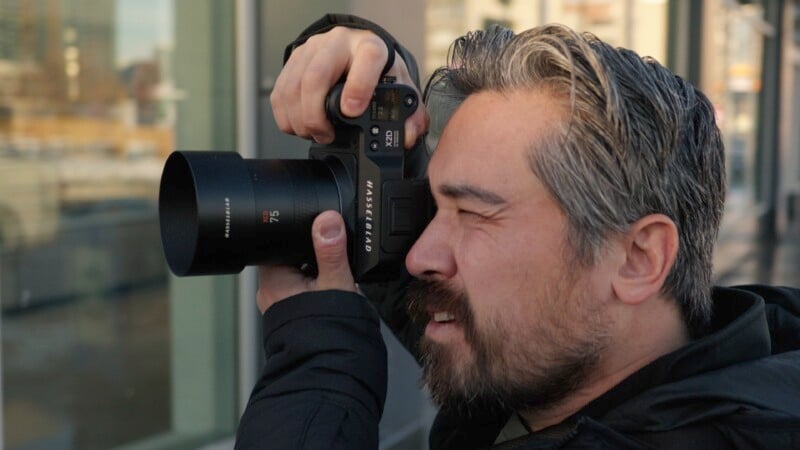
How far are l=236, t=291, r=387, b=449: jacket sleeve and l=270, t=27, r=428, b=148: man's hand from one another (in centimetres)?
30

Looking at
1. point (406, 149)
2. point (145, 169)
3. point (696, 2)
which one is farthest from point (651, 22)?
point (406, 149)

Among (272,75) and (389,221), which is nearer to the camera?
(389,221)

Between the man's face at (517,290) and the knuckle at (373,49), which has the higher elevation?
the knuckle at (373,49)

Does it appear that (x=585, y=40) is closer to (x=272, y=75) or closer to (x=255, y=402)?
(x=255, y=402)

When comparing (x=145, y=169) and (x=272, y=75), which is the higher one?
(x=272, y=75)

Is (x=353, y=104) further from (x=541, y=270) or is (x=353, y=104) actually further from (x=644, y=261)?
(x=644, y=261)

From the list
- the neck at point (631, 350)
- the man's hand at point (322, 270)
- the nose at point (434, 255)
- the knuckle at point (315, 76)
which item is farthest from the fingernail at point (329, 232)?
the neck at point (631, 350)

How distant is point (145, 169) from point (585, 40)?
3036 millimetres

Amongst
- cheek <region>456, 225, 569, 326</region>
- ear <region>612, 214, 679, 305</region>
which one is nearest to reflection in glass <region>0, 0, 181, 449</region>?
cheek <region>456, 225, 569, 326</region>

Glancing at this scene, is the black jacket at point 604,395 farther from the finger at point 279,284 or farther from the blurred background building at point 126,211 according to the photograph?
the blurred background building at point 126,211

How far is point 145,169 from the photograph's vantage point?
420 cm

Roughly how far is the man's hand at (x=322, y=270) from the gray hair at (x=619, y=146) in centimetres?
33

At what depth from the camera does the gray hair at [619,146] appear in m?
1.44

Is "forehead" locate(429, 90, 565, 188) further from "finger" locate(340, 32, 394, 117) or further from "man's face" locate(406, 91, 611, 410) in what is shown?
"finger" locate(340, 32, 394, 117)
